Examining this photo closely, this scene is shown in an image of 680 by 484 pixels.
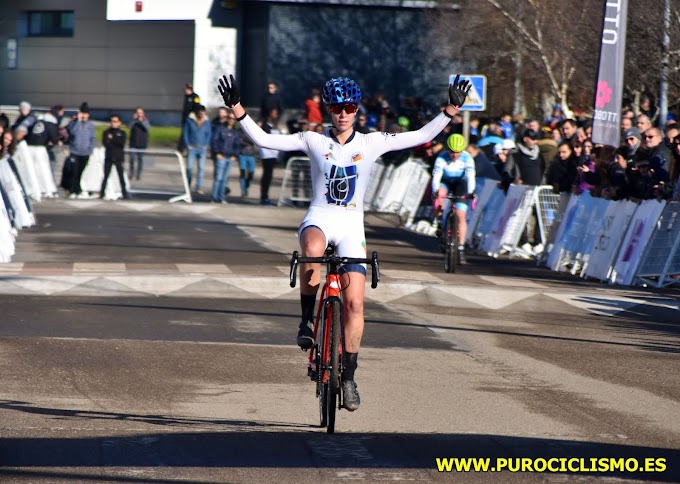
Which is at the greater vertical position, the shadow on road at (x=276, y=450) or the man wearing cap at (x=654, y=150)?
the man wearing cap at (x=654, y=150)

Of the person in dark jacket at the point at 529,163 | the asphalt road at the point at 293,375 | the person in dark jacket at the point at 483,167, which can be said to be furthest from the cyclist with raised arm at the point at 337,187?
the person in dark jacket at the point at 483,167

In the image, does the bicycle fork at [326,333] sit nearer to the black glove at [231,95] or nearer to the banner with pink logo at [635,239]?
the black glove at [231,95]

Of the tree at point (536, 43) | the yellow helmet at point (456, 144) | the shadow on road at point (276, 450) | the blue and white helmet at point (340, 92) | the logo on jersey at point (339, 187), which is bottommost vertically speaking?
the shadow on road at point (276, 450)

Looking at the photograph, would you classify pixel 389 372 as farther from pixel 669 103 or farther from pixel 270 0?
pixel 270 0

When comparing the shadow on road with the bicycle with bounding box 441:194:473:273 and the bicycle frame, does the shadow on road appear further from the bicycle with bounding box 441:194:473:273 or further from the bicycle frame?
the bicycle with bounding box 441:194:473:273

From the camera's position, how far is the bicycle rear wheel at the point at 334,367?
757 cm

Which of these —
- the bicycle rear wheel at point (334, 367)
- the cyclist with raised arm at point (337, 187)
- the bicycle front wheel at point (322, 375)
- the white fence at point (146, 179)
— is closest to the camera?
the bicycle rear wheel at point (334, 367)

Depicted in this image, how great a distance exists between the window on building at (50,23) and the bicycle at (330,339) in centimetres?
4676

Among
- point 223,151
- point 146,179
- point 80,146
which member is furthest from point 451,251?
point 146,179

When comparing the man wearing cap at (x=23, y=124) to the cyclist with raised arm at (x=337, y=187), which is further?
the man wearing cap at (x=23, y=124)

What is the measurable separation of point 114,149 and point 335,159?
833 inches

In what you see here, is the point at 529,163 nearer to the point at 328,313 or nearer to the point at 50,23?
the point at 328,313

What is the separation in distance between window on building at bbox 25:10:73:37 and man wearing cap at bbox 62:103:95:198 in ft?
79.7

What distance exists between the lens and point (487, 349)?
1130 centimetres
